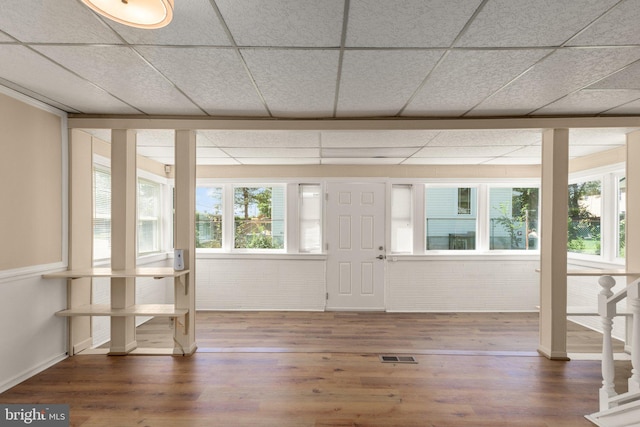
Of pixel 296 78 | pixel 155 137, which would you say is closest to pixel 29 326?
pixel 155 137

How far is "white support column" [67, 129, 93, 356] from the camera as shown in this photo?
364 centimetres

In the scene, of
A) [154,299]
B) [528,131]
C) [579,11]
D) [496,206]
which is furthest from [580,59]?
[154,299]

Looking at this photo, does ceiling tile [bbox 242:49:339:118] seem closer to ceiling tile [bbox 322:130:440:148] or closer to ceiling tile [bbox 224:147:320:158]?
ceiling tile [bbox 322:130:440:148]

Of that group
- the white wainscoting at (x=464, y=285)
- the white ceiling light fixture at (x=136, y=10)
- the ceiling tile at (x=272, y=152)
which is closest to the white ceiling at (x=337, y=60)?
the white ceiling light fixture at (x=136, y=10)

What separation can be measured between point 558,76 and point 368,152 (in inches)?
103

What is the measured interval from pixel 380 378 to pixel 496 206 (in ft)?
13.5

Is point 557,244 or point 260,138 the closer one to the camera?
point 557,244

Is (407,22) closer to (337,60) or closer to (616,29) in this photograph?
(337,60)

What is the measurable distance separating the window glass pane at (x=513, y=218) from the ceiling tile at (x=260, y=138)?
3.45 meters

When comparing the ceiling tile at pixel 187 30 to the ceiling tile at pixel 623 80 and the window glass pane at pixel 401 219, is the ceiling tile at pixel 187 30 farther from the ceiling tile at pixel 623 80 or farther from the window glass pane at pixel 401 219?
the window glass pane at pixel 401 219

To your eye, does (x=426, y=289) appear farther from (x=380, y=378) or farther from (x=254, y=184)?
(x=254, y=184)

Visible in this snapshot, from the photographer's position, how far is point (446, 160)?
563 centimetres

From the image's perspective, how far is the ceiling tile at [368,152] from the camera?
481 centimetres

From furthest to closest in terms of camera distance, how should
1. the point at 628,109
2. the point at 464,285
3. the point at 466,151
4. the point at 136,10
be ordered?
the point at 464,285
the point at 466,151
the point at 628,109
the point at 136,10
